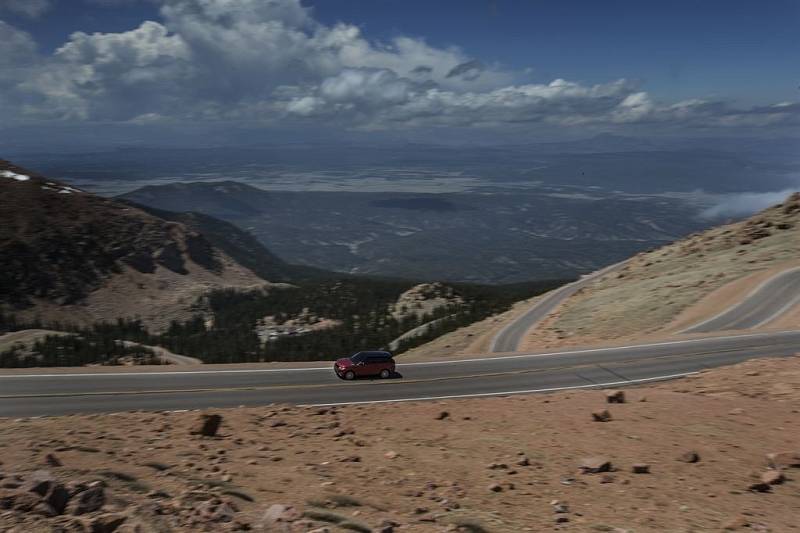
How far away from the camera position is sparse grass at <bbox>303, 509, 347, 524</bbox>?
10.0 meters

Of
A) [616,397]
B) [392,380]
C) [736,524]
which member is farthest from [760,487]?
[392,380]

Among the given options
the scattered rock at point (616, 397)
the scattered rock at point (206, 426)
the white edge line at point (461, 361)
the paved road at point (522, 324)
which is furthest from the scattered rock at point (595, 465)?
the paved road at point (522, 324)

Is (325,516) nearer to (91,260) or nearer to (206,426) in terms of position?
(206,426)

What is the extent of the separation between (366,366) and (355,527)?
69.9 feet

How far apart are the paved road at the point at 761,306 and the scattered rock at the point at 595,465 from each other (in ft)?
118

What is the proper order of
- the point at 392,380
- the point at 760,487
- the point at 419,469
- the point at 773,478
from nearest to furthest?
the point at 760,487, the point at 773,478, the point at 419,469, the point at 392,380

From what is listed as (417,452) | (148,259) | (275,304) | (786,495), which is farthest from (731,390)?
(148,259)

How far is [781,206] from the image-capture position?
7738 centimetres

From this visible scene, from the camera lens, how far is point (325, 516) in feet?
33.6

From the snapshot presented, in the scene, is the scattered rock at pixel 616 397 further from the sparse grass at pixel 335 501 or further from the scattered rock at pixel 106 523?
the scattered rock at pixel 106 523

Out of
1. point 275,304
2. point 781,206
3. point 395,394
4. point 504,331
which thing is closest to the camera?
point 395,394

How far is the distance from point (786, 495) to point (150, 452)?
15.7 metres

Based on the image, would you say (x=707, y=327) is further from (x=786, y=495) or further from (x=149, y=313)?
(x=149, y=313)

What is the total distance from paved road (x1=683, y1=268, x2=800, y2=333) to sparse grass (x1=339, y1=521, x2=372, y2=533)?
141 ft
